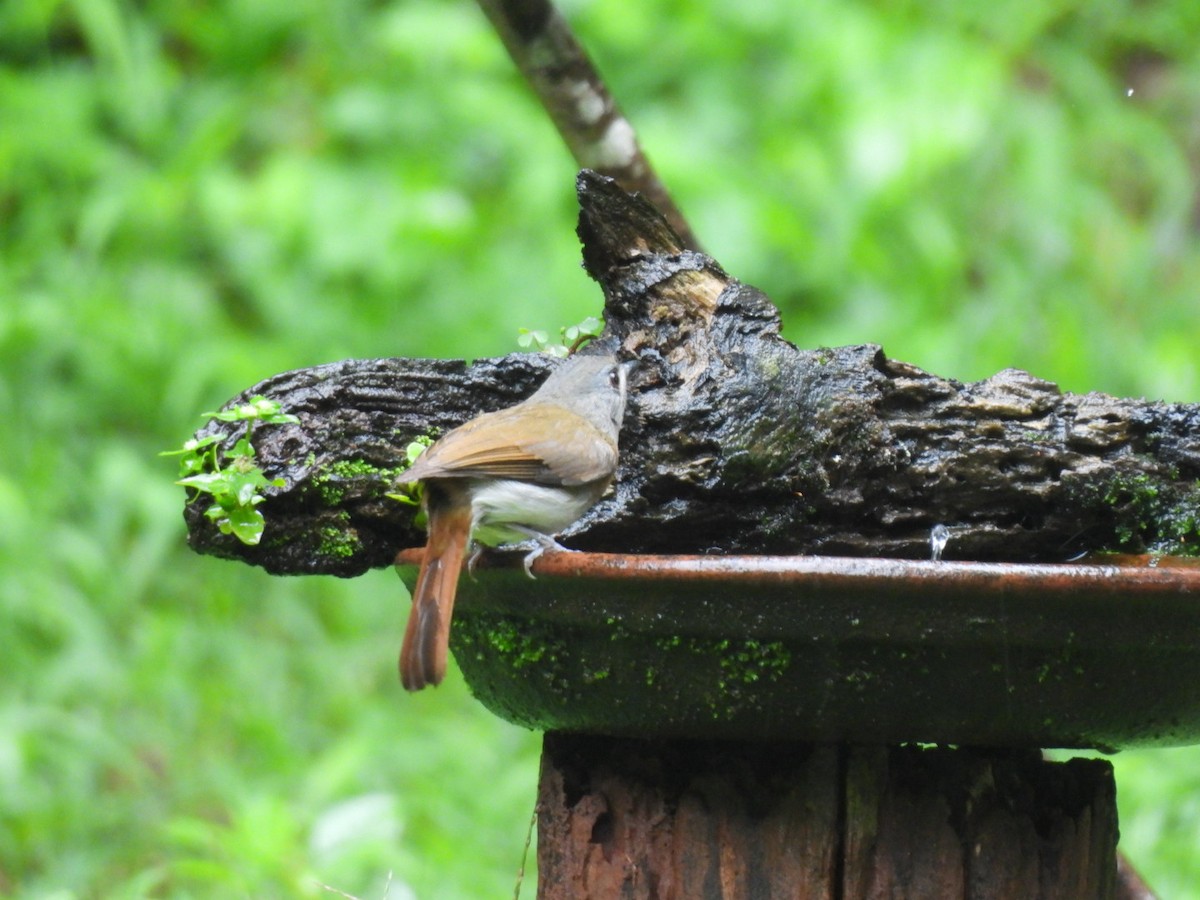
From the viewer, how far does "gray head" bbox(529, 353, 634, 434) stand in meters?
2.48

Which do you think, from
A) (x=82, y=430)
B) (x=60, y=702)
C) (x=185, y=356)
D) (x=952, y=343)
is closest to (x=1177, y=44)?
(x=952, y=343)

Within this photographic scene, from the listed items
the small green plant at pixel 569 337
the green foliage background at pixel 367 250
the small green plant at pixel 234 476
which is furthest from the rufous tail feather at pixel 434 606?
the green foliage background at pixel 367 250

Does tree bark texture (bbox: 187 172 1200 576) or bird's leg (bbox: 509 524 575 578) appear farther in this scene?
tree bark texture (bbox: 187 172 1200 576)

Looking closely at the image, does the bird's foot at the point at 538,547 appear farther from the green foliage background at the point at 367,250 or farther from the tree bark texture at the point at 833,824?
the green foliage background at the point at 367,250

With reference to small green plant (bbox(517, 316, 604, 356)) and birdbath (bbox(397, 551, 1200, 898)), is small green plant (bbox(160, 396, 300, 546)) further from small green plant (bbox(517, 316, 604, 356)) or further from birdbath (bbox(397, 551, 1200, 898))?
small green plant (bbox(517, 316, 604, 356))

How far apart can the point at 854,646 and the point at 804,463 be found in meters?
0.35

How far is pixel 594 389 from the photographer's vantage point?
2539mm

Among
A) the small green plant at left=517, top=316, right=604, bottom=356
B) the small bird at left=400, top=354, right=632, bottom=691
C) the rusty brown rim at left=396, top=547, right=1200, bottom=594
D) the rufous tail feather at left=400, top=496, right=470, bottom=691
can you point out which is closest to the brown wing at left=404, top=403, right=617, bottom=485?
the small bird at left=400, top=354, right=632, bottom=691

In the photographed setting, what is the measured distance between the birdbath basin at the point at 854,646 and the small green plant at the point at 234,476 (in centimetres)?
36

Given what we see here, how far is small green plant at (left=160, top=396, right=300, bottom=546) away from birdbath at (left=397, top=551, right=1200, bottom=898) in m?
0.27

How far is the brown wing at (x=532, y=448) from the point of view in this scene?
2.35 m

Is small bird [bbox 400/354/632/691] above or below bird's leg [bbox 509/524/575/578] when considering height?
above

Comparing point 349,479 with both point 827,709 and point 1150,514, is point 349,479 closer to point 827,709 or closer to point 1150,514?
point 827,709

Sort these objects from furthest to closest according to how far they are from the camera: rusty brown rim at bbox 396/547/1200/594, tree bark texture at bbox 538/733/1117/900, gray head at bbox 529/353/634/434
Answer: gray head at bbox 529/353/634/434, tree bark texture at bbox 538/733/1117/900, rusty brown rim at bbox 396/547/1200/594
